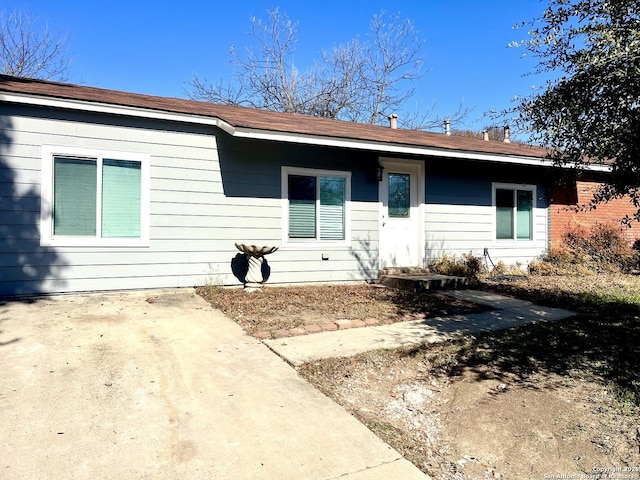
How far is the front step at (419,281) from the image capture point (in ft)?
25.9

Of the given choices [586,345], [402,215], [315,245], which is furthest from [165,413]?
[402,215]

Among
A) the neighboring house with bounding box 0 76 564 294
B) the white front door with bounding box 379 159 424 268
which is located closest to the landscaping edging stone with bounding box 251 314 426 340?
the neighboring house with bounding box 0 76 564 294

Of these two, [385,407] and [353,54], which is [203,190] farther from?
[353,54]

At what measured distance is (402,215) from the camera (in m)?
9.35

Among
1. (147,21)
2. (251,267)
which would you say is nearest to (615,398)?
(251,267)

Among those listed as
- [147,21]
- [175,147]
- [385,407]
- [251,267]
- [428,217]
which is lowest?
[385,407]

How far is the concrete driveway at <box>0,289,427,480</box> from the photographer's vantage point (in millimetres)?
2279

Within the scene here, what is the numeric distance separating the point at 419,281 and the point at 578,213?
6.14m

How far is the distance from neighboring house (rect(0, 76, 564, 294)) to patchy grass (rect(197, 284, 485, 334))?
790mm

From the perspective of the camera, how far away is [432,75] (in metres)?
20.6

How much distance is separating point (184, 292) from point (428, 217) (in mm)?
5397

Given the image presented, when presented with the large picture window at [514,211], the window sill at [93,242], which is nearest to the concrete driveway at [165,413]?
the window sill at [93,242]

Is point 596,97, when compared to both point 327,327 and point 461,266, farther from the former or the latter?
point 461,266

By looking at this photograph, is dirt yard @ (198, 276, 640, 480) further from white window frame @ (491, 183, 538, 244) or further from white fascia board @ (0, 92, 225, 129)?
white window frame @ (491, 183, 538, 244)
